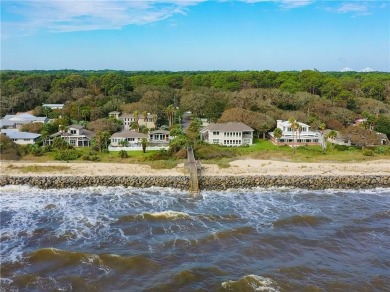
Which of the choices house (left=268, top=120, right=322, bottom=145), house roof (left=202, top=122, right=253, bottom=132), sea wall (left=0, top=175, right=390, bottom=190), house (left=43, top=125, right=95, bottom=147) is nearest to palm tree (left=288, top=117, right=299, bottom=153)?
house (left=268, top=120, right=322, bottom=145)

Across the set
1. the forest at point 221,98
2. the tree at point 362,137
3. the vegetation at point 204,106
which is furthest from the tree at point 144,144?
the tree at point 362,137

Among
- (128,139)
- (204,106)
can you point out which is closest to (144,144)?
(128,139)

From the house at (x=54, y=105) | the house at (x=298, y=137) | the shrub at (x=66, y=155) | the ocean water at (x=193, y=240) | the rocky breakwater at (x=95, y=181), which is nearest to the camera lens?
the ocean water at (x=193, y=240)

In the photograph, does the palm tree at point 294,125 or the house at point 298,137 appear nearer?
the palm tree at point 294,125

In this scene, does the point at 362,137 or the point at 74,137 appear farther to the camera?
the point at 74,137

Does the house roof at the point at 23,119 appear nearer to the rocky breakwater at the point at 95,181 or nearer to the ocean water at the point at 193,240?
the rocky breakwater at the point at 95,181

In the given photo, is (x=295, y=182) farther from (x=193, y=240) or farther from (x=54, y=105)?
(x=54, y=105)
